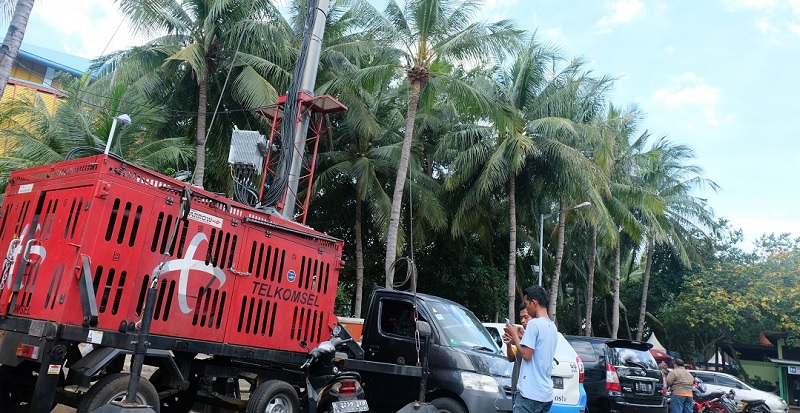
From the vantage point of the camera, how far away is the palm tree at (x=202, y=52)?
15.2 m

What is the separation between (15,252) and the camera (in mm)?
5277

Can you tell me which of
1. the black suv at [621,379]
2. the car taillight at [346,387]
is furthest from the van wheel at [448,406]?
the black suv at [621,379]

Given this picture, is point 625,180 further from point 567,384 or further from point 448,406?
point 448,406

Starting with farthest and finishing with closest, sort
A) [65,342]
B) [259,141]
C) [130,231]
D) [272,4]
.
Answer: [272,4]
[259,141]
[130,231]
[65,342]

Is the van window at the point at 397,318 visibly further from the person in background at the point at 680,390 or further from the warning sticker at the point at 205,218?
the person in background at the point at 680,390

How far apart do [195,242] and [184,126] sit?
575 inches

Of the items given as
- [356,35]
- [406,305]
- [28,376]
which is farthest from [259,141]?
[356,35]

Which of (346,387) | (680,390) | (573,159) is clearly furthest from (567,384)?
(573,159)

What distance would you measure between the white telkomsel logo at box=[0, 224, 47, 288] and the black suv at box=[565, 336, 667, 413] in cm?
840

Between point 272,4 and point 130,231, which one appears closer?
point 130,231

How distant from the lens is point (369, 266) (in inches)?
951

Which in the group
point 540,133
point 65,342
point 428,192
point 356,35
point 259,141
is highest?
point 356,35

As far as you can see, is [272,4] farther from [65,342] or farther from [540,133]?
[65,342]

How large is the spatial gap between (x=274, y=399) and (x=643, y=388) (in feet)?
22.2
